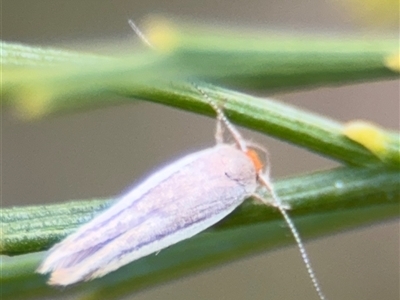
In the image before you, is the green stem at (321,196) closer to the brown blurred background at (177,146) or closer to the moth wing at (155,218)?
the moth wing at (155,218)

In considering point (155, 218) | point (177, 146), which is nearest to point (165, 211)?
point (155, 218)

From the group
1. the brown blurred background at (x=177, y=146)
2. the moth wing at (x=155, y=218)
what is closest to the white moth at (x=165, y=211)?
the moth wing at (x=155, y=218)

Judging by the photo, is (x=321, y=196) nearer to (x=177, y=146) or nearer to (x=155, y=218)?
(x=155, y=218)

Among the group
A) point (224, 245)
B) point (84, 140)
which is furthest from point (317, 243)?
point (224, 245)

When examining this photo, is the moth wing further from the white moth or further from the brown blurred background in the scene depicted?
the brown blurred background

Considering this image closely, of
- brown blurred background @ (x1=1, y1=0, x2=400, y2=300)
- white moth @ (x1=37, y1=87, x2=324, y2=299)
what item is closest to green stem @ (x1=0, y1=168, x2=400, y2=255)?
white moth @ (x1=37, y1=87, x2=324, y2=299)
